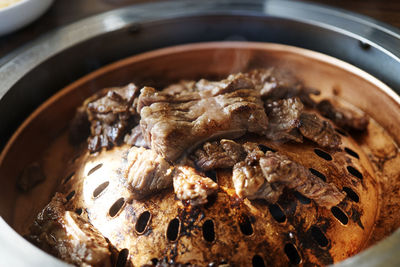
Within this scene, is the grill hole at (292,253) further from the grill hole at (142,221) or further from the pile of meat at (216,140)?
the grill hole at (142,221)

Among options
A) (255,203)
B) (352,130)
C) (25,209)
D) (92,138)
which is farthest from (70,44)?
(352,130)

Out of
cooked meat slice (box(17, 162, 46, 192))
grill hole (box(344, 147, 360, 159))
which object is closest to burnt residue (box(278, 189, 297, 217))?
grill hole (box(344, 147, 360, 159))

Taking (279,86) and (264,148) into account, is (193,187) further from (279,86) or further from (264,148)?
(279,86)

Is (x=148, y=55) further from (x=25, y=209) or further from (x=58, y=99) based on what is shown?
(x=25, y=209)

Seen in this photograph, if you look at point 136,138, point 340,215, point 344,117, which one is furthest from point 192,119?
point 344,117

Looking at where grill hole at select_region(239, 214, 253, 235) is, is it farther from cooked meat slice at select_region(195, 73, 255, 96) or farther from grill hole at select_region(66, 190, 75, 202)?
grill hole at select_region(66, 190, 75, 202)

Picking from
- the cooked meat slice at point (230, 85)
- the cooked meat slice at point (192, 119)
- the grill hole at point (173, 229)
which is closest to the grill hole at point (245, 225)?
the grill hole at point (173, 229)
